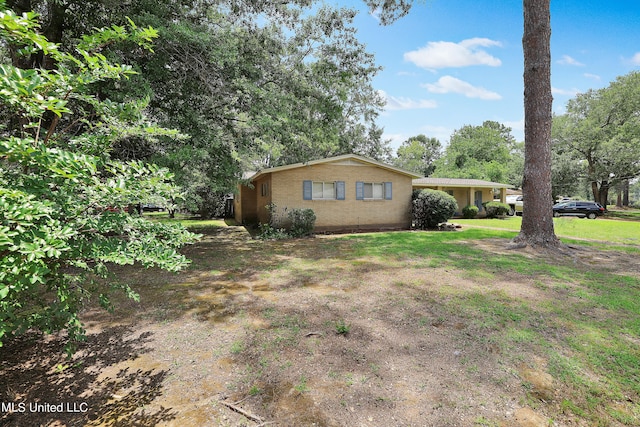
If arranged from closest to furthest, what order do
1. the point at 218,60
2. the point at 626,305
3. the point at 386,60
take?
the point at 626,305
the point at 218,60
the point at 386,60

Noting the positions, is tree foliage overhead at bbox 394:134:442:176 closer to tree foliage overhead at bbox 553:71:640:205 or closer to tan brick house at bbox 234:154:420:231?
tree foliage overhead at bbox 553:71:640:205

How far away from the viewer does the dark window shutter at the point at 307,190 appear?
1398 cm

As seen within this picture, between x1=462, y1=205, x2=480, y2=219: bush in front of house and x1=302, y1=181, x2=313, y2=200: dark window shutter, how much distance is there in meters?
14.5

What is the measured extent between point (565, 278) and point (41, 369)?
849 centimetres

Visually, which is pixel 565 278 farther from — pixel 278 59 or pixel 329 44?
pixel 329 44

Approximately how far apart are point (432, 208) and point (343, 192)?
4774mm

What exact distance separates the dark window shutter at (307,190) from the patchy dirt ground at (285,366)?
8.85 m

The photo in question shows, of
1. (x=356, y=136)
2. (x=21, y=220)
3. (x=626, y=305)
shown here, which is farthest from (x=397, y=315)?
(x=356, y=136)

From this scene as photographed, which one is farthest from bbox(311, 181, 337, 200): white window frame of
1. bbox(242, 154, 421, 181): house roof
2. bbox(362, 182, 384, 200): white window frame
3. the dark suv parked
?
the dark suv parked

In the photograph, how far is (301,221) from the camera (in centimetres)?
1298

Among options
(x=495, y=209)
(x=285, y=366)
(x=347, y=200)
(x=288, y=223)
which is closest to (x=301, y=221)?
(x=288, y=223)

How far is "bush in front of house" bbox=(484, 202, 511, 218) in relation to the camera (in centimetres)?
2298

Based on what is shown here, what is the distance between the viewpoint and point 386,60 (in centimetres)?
1496

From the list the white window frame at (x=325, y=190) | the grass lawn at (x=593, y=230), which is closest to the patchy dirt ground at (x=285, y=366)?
the white window frame at (x=325, y=190)
